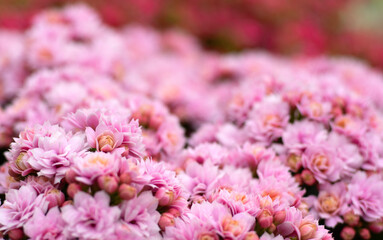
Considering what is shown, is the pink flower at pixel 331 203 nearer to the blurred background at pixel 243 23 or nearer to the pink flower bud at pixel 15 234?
the pink flower bud at pixel 15 234

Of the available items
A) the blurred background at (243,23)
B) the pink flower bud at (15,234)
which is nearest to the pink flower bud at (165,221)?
the pink flower bud at (15,234)

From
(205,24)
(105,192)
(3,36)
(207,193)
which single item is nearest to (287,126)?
(207,193)

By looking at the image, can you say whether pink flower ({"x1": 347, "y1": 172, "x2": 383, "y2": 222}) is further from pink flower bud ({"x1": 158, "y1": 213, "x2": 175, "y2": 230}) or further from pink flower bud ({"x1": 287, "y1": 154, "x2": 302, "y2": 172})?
pink flower bud ({"x1": 158, "y1": 213, "x2": 175, "y2": 230})

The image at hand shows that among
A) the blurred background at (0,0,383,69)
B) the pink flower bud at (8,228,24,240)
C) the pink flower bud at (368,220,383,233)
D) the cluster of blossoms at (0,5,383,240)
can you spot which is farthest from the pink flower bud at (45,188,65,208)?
the blurred background at (0,0,383,69)

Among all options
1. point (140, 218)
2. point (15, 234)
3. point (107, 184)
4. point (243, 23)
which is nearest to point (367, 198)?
point (140, 218)

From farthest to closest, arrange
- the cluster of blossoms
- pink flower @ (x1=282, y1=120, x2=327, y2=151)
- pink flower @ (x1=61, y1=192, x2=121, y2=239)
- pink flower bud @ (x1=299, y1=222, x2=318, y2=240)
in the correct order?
1. pink flower @ (x1=282, y1=120, x2=327, y2=151)
2. pink flower bud @ (x1=299, y1=222, x2=318, y2=240)
3. the cluster of blossoms
4. pink flower @ (x1=61, y1=192, x2=121, y2=239)

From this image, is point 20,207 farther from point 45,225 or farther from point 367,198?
point 367,198

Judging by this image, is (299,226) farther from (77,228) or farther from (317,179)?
(77,228)
